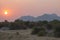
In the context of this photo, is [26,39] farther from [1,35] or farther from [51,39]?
[1,35]

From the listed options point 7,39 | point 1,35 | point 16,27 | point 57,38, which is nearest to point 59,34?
point 57,38

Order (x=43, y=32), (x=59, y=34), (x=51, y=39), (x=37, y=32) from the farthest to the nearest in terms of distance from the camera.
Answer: (x=37, y=32), (x=43, y=32), (x=59, y=34), (x=51, y=39)

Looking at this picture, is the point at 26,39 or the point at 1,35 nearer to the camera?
the point at 26,39

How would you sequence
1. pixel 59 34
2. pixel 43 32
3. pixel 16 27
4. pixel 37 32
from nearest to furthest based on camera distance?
pixel 59 34, pixel 43 32, pixel 37 32, pixel 16 27

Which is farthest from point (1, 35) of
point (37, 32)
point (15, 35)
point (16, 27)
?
point (16, 27)

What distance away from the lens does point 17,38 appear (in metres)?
33.2

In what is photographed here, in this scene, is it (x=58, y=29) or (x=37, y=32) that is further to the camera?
(x=37, y=32)

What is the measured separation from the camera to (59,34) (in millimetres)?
33250

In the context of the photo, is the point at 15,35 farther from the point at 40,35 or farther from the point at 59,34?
the point at 59,34

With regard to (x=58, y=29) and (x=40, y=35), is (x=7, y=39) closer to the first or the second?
(x=40, y=35)

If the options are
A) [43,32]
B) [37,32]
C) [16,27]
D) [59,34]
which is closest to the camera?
[59,34]

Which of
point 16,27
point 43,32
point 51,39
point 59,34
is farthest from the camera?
point 16,27

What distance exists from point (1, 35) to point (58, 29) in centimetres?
965

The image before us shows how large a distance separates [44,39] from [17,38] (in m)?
4.68
